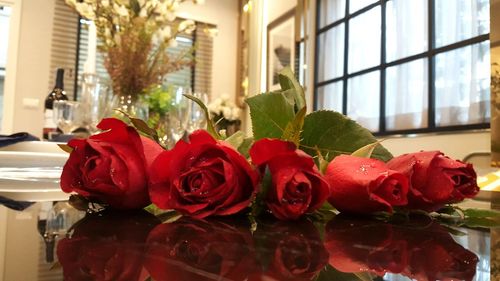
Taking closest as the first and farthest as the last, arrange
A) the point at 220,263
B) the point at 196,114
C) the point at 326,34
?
the point at 220,263 → the point at 196,114 → the point at 326,34

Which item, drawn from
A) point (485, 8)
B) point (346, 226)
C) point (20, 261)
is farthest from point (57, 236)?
point (485, 8)

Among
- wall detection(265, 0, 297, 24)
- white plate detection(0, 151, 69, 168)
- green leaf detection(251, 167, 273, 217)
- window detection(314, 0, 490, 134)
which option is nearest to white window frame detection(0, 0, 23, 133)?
wall detection(265, 0, 297, 24)

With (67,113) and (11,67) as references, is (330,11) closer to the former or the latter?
(11,67)

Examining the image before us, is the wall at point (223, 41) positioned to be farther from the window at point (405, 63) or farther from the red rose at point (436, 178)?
the red rose at point (436, 178)

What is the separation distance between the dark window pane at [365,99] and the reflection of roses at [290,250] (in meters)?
2.90

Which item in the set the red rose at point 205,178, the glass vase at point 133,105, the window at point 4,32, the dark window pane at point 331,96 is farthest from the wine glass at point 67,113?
the window at point 4,32

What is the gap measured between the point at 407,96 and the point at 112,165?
279 cm

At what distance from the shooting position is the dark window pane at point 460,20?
2404 millimetres

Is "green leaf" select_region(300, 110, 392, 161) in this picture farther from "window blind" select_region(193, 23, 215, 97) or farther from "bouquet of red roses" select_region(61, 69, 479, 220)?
"window blind" select_region(193, 23, 215, 97)

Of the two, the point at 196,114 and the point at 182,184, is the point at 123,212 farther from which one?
the point at 196,114

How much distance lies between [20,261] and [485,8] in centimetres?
269

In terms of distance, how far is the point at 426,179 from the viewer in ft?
1.06

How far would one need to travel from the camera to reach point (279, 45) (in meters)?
3.98

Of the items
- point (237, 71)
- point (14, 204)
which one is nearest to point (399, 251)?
point (14, 204)
